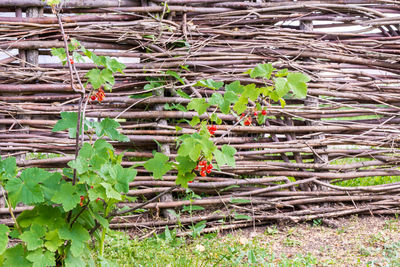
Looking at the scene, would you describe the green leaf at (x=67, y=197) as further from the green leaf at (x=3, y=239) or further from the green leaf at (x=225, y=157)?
the green leaf at (x=225, y=157)

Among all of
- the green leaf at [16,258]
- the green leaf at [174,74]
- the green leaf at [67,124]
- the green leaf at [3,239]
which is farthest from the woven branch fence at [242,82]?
the green leaf at [3,239]

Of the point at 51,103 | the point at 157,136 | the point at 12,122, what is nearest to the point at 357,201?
the point at 157,136

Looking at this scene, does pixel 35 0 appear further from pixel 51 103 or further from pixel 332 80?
pixel 332 80

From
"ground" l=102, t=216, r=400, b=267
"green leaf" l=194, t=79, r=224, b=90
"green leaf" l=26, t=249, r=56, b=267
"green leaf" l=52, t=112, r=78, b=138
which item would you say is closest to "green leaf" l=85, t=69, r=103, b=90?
"green leaf" l=52, t=112, r=78, b=138

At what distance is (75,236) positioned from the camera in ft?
5.71

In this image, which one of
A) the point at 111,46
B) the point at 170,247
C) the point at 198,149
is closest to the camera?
the point at 198,149

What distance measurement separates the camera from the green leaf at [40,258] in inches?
65.1

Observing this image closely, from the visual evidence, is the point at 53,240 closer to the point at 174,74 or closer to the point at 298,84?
the point at 298,84

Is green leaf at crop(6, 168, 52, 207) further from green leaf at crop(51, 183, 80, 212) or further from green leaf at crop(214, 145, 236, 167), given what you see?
green leaf at crop(214, 145, 236, 167)

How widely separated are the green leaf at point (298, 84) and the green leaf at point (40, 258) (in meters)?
1.18

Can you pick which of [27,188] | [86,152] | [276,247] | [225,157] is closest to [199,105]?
[225,157]

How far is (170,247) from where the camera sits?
2.59 m

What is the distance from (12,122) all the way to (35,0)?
33.9 inches

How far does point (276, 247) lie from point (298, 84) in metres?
1.35
